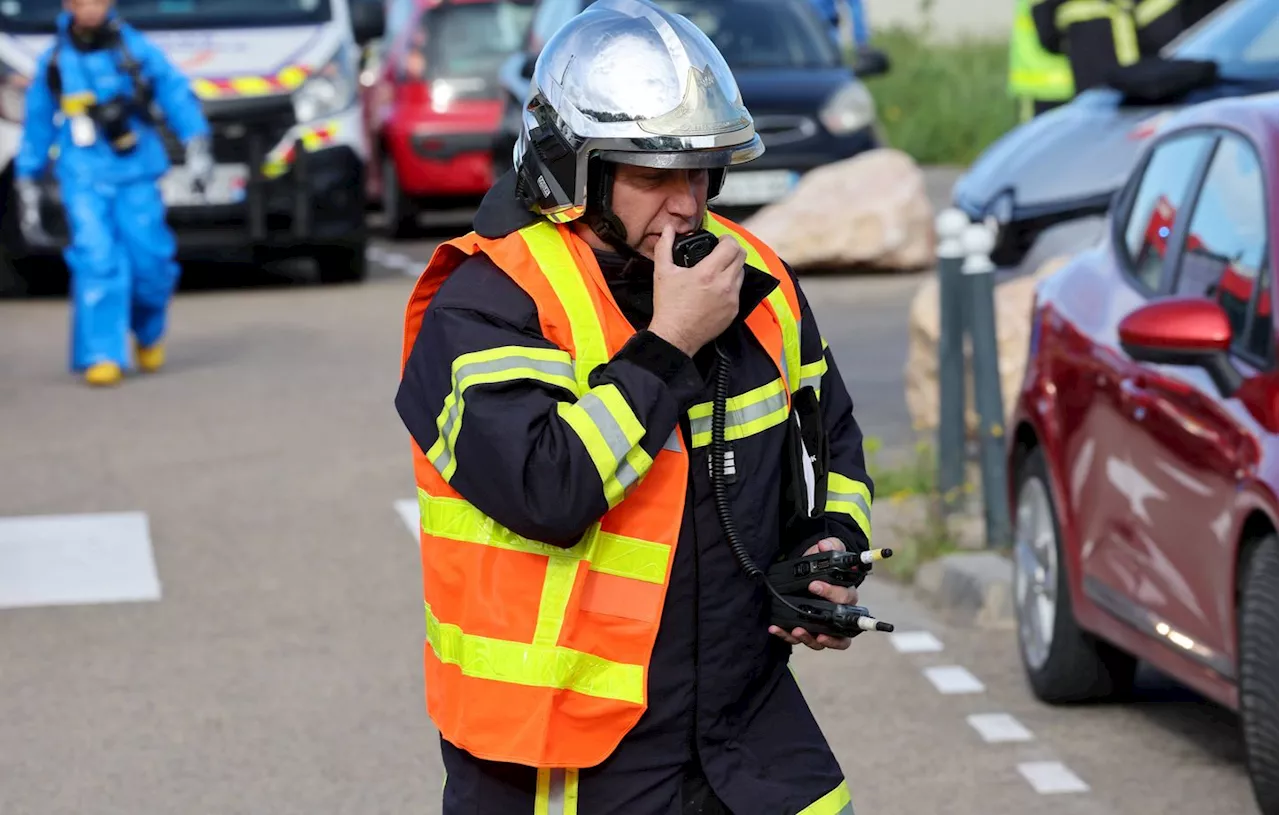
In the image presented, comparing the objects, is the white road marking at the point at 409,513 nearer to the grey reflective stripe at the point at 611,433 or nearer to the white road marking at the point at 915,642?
the white road marking at the point at 915,642

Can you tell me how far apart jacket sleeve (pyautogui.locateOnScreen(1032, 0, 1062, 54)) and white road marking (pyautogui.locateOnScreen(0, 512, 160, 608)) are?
6808 mm

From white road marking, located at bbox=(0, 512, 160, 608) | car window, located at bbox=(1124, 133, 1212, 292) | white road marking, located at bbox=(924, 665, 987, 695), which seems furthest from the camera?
white road marking, located at bbox=(0, 512, 160, 608)

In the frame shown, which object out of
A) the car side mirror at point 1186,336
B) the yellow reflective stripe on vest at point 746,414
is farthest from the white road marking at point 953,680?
the yellow reflective stripe on vest at point 746,414

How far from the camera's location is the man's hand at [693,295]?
343 cm

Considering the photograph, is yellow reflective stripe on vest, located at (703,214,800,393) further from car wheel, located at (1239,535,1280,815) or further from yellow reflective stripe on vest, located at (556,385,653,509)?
car wheel, located at (1239,535,1280,815)

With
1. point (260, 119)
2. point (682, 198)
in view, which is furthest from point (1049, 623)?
point (260, 119)

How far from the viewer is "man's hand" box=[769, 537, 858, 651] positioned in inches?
142

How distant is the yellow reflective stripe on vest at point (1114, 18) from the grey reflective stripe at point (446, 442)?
11427mm

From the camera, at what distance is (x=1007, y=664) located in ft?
24.6

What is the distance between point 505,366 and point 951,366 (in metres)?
5.80

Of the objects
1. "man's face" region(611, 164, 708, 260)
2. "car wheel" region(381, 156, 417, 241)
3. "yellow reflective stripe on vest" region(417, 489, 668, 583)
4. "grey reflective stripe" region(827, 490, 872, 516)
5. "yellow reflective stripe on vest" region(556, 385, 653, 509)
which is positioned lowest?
"car wheel" region(381, 156, 417, 241)

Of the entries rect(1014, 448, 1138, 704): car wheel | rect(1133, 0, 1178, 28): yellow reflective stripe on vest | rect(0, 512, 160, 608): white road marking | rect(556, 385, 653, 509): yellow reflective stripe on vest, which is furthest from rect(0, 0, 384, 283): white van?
rect(556, 385, 653, 509): yellow reflective stripe on vest

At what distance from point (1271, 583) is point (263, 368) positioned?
30.5 feet

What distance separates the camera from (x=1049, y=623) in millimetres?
6941
